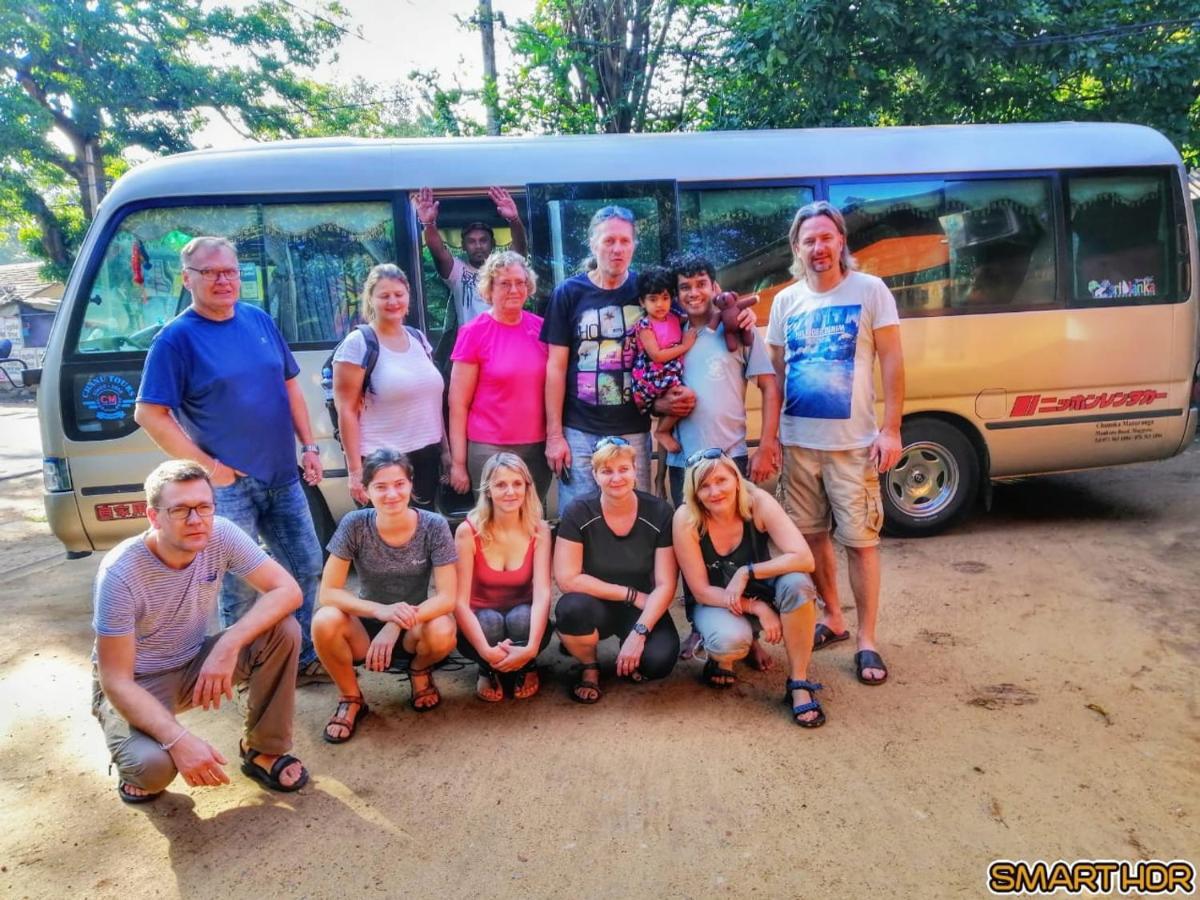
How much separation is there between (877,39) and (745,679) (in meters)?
6.75

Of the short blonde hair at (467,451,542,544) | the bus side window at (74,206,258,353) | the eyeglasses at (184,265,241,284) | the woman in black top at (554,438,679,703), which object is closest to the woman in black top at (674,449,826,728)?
the woman in black top at (554,438,679,703)

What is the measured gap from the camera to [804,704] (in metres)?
3.05

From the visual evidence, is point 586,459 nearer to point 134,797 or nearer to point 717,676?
point 717,676

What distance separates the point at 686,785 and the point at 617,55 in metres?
9.52

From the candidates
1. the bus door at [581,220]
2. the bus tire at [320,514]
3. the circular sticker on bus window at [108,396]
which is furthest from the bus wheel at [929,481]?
the circular sticker on bus window at [108,396]

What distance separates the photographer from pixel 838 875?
87.1 inches

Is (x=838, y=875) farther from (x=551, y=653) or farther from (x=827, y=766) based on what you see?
(x=551, y=653)

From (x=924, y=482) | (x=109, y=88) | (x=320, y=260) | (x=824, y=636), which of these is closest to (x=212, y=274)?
(x=320, y=260)

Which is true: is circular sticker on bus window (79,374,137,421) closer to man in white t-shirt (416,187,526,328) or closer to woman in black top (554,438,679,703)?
man in white t-shirt (416,187,526,328)

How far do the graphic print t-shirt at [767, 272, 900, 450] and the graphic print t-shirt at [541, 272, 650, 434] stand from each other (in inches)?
28.1

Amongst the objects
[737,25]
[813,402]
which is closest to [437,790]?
[813,402]

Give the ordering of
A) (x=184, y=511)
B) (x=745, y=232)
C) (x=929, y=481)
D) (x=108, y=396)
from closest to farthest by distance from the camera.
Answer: (x=184, y=511) → (x=108, y=396) → (x=745, y=232) → (x=929, y=481)

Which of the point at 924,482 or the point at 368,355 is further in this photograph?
the point at 924,482

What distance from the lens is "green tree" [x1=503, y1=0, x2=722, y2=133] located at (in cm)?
992
